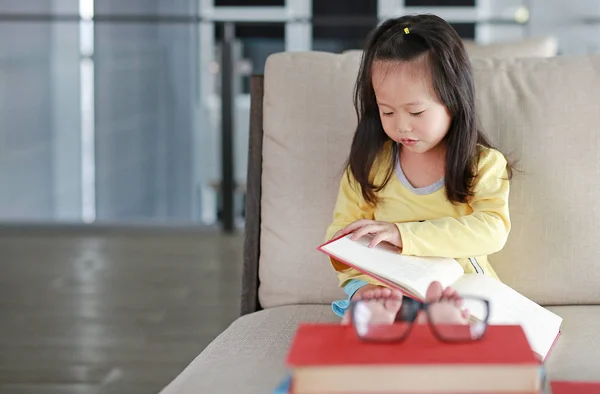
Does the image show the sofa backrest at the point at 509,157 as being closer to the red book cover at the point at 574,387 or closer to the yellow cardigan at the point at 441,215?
the yellow cardigan at the point at 441,215

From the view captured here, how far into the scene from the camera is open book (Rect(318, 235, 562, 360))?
129 cm

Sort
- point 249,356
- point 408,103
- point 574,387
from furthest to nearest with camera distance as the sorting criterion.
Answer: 1. point 408,103
2. point 249,356
3. point 574,387

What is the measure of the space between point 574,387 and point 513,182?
0.54 metres

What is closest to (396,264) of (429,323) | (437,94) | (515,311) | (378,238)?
(378,238)

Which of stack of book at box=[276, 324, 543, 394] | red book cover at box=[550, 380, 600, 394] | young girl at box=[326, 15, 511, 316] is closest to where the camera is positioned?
stack of book at box=[276, 324, 543, 394]

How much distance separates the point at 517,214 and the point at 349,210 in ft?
1.00

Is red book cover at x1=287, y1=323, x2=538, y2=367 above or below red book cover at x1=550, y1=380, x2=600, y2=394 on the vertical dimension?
above

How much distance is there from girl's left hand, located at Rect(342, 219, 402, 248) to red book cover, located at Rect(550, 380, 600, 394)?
13.5 inches

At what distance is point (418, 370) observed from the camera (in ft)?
2.69

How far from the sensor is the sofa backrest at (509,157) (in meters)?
1.59

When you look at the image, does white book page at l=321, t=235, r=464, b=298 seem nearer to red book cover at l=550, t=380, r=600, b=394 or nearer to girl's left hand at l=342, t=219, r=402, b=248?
girl's left hand at l=342, t=219, r=402, b=248

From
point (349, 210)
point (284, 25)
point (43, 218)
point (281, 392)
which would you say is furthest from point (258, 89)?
point (284, 25)

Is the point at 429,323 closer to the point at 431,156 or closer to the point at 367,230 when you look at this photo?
the point at 367,230

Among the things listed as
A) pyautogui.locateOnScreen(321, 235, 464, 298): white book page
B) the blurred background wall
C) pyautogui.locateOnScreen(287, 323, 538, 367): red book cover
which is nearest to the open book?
pyautogui.locateOnScreen(321, 235, 464, 298): white book page
